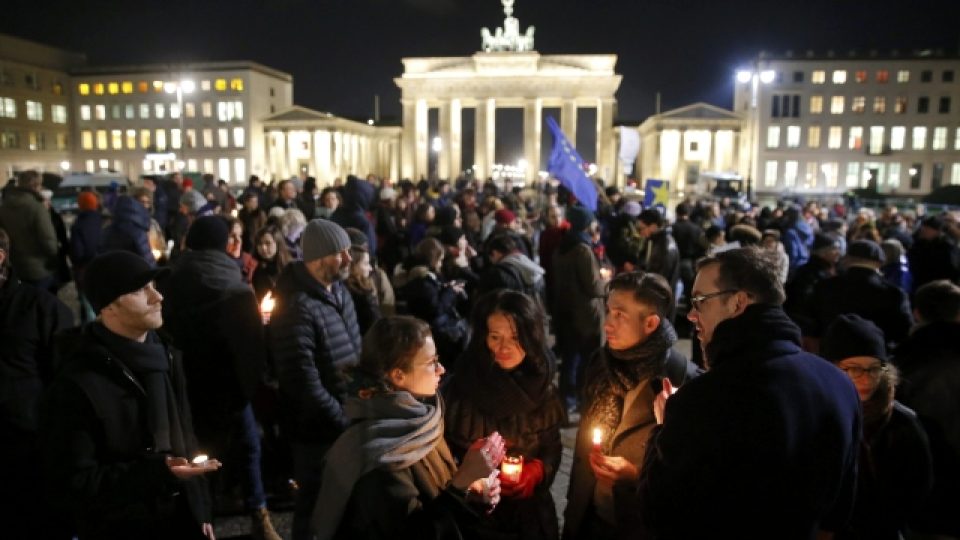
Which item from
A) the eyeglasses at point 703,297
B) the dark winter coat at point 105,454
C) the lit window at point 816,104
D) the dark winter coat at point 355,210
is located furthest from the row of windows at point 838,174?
the dark winter coat at point 105,454

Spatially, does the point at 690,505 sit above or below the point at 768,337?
Result: below

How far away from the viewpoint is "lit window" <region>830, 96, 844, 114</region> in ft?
237

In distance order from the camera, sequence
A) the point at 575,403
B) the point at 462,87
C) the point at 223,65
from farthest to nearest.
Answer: the point at 223,65 → the point at 462,87 → the point at 575,403

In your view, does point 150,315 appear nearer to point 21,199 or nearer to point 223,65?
point 21,199

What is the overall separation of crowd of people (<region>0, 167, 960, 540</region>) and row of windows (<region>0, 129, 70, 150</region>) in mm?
76721

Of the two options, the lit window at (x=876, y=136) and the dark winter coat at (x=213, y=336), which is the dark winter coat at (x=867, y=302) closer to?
the dark winter coat at (x=213, y=336)

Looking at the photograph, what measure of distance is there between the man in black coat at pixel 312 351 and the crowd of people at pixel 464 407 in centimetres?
1

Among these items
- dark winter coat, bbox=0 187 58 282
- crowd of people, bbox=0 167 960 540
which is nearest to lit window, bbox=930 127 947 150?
crowd of people, bbox=0 167 960 540

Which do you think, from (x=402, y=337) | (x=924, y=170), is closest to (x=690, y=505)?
(x=402, y=337)

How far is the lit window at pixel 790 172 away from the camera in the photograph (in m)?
72.4

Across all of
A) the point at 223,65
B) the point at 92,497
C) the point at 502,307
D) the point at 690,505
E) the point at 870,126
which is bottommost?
the point at 92,497

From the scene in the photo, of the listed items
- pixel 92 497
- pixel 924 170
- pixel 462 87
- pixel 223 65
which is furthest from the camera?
pixel 223 65

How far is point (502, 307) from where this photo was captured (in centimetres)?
373

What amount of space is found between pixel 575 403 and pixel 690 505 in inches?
218
